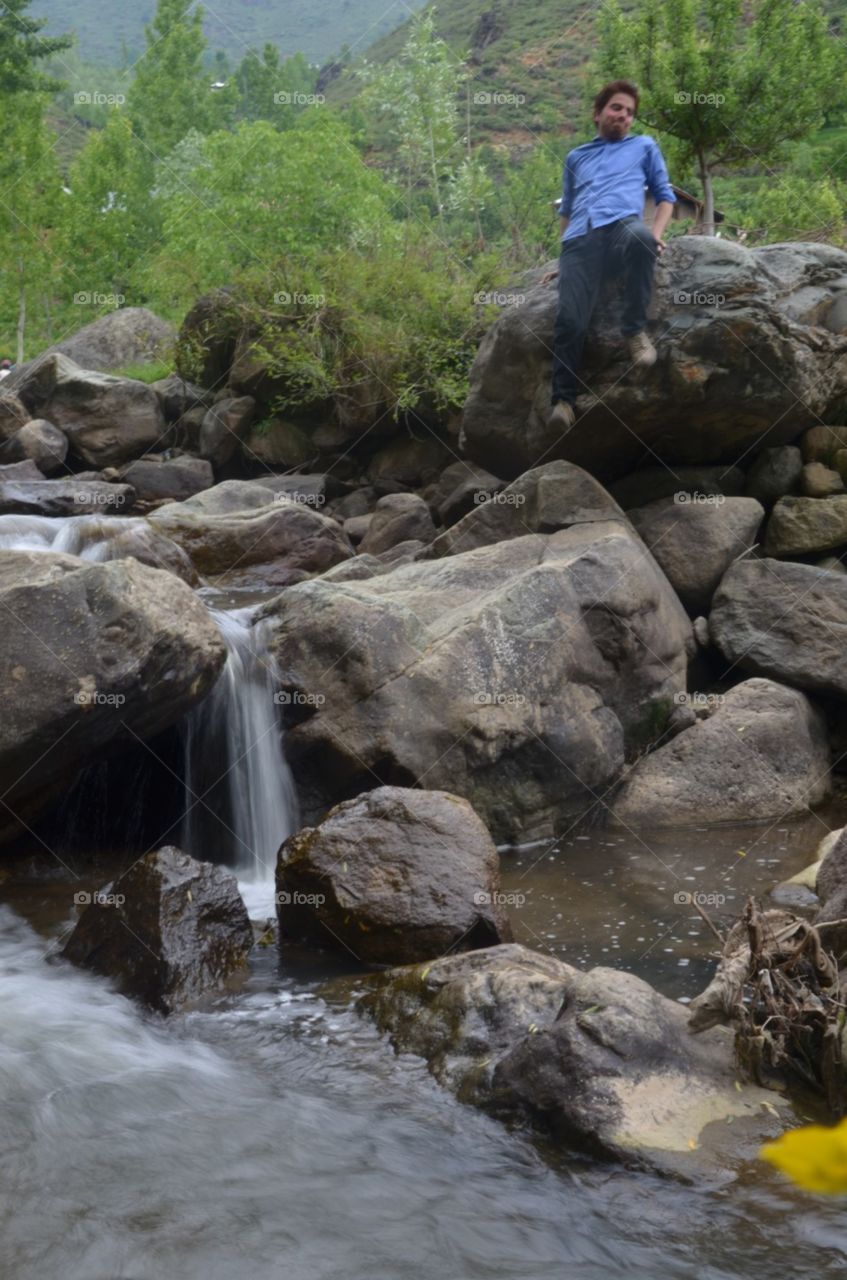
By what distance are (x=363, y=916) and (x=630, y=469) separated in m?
6.14

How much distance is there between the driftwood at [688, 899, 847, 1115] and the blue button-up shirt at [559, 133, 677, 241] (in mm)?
6607

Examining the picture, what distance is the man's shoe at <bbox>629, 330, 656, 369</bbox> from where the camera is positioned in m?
9.99

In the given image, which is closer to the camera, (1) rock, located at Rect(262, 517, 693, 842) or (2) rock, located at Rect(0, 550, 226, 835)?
(2) rock, located at Rect(0, 550, 226, 835)

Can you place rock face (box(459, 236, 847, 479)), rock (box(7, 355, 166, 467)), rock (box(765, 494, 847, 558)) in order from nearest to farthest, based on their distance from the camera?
1. rock face (box(459, 236, 847, 479))
2. rock (box(765, 494, 847, 558))
3. rock (box(7, 355, 166, 467))

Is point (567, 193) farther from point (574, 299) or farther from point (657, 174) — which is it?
point (574, 299)

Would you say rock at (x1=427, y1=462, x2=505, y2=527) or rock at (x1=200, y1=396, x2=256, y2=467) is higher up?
rock at (x1=200, y1=396, x2=256, y2=467)

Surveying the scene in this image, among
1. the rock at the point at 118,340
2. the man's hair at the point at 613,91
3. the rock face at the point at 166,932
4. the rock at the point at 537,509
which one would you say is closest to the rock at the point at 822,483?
the rock at the point at 537,509

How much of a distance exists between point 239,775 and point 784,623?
452cm

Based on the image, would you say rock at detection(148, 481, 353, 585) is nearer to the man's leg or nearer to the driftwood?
the man's leg

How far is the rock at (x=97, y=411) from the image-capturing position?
720 inches

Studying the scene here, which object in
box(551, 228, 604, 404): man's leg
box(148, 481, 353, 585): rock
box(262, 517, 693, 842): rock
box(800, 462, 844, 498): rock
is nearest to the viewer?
box(262, 517, 693, 842): rock

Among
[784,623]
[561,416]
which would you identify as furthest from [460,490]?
[784,623]

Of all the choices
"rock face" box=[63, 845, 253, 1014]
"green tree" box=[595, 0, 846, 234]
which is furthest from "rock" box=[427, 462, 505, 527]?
"green tree" box=[595, 0, 846, 234]

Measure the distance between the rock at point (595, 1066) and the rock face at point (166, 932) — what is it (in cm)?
118
